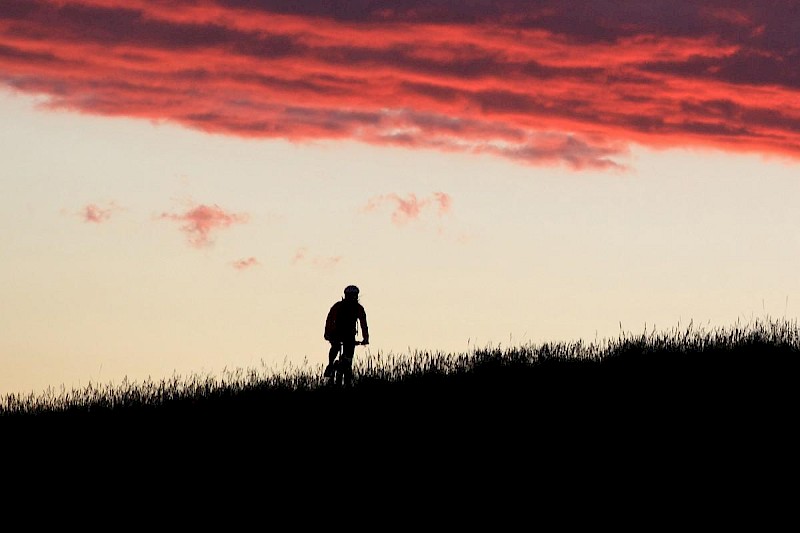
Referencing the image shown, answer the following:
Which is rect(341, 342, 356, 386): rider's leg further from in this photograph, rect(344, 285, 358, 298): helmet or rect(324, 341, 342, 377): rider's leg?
rect(344, 285, 358, 298): helmet

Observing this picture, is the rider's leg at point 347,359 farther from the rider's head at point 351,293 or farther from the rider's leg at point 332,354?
the rider's head at point 351,293

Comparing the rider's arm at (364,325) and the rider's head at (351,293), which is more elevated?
the rider's head at (351,293)

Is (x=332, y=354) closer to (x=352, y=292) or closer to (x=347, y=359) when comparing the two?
(x=347, y=359)

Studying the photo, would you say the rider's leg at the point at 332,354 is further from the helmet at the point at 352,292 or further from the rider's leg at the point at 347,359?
the helmet at the point at 352,292

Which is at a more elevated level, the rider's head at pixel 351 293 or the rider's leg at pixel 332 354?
the rider's head at pixel 351 293

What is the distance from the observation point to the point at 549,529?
10.3 meters

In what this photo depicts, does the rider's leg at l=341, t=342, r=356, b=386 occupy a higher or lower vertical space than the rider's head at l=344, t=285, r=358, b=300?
lower

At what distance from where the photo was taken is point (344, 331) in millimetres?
18953

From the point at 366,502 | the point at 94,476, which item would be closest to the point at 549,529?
the point at 366,502

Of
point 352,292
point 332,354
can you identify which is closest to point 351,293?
point 352,292

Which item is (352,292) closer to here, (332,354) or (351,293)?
(351,293)

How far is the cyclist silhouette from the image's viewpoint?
62.1 feet

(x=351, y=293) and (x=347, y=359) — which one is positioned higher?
(x=351, y=293)

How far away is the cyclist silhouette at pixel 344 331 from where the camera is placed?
18.9 metres
